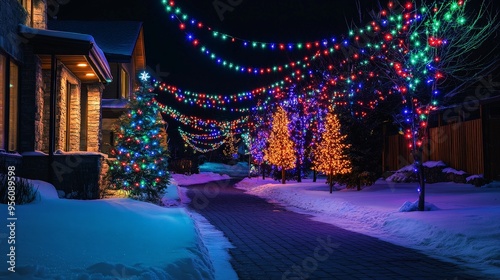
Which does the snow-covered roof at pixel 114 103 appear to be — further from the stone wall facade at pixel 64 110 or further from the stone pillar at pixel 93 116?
the stone wall facade at pixel 64 110

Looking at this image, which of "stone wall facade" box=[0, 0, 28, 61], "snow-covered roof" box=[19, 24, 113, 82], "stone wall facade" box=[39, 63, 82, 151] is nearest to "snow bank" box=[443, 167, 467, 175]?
"snow-covered roof" box=[19, 24, 113, 82]

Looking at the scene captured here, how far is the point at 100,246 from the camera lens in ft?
20.8

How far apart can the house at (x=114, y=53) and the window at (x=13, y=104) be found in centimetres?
1336

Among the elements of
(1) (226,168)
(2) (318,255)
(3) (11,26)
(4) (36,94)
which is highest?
(3) (11,26)

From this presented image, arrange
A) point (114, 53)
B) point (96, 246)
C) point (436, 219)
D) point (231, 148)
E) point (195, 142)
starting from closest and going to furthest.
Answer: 1. point (96, 246)
2. point (436, 219)
3. point (114, 53)
4. point (231, 148)
5. point (195, 142)

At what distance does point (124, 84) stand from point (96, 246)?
2657cm

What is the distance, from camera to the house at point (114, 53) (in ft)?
94.0

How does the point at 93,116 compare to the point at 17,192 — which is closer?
the point at 17,192

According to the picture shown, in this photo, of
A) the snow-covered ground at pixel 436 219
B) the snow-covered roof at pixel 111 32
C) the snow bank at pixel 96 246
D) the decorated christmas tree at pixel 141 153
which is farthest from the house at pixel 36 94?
the snow-covered roof at pixel 111 32

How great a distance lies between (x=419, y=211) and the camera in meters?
13.3

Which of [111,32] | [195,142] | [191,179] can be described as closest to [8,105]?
[111,32]

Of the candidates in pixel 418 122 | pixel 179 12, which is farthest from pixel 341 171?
pixel 179 12

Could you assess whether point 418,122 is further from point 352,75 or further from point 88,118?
point 88,118

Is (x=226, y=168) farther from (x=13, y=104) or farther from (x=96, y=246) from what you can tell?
(x=96, y=246)
